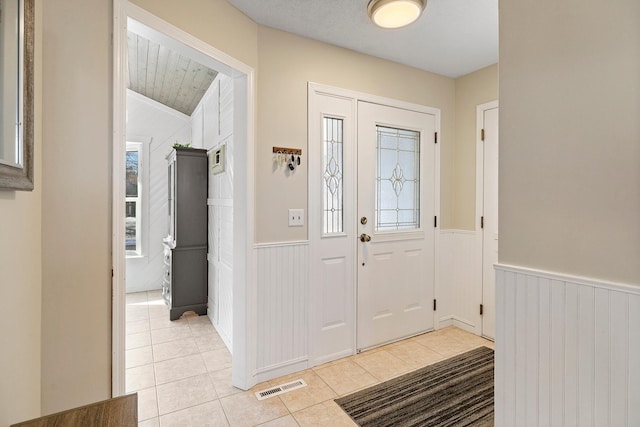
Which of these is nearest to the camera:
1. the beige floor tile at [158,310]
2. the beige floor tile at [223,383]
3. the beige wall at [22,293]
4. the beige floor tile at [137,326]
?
the beige wall at [22,293]

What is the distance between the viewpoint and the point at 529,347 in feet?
4.27

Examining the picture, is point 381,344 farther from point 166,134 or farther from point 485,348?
point 166,134

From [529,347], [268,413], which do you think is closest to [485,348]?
[529,347]

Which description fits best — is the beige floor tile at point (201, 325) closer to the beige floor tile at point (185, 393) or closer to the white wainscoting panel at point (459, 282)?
the beige floor tile at point (185, 393)

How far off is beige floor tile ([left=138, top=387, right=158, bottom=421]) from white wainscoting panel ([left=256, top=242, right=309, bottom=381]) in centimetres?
67

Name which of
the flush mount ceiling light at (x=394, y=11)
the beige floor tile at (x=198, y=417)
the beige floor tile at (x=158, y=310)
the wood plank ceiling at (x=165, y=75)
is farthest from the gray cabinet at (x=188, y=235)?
the flush mount ceiling light at (x=394, y=11)

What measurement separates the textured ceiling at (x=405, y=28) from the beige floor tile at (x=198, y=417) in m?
2.59

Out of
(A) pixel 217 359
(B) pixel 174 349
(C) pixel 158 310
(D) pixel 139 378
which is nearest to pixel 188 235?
(C) pixel 158 310

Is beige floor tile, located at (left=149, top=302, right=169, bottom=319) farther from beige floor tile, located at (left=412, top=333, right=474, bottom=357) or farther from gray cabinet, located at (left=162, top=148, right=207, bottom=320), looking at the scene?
beige floor tile, located at (left=412, top=333, right=474, bottom=357)

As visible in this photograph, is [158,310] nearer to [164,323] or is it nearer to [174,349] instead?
[164,323]

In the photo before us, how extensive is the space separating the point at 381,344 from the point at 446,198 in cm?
161

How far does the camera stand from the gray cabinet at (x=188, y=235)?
11.5ft

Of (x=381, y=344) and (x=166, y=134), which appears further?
(x=166, y=134)

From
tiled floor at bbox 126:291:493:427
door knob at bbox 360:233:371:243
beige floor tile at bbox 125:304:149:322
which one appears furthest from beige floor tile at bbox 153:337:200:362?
door knob at bbox 360:233:371:243
